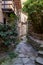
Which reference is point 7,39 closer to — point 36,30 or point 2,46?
point 2,46

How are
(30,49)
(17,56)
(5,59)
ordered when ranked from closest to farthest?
(5,59) → (17,56) → (30,49)

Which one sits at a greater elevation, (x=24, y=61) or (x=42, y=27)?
(x=42, y=27)

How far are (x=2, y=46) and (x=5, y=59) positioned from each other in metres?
1.12

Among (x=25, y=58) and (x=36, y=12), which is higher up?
(x=36, y=12)

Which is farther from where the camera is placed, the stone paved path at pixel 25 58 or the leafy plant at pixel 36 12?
the leafy plant at pixel 36 12

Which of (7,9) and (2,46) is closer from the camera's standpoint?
(2,46)

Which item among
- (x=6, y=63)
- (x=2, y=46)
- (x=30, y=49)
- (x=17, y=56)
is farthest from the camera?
(x=30, y=49)

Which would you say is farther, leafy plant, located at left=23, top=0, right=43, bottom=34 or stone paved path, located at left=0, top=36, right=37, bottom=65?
leafy plant, located at left=23, top=0, right=43, bottom=34

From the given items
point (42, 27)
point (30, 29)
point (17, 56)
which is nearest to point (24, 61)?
point (17, 56)

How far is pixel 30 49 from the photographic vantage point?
8172 millimetres

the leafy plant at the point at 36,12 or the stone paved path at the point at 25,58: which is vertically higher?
the leafy plant at the point at 36,12

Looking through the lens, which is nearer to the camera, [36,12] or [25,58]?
[25,58]

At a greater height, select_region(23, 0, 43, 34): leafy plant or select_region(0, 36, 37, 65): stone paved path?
select_region(23, 0, 43, 34): leafy plant

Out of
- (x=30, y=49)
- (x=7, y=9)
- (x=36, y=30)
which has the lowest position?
(x=30, y=49)
